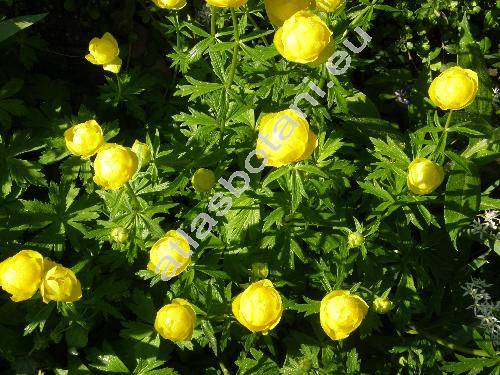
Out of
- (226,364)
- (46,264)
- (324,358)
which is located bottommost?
(226,364)

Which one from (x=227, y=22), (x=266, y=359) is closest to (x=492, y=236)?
(x=266, y=359)

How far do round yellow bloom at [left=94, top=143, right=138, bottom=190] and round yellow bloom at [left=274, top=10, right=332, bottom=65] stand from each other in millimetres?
530

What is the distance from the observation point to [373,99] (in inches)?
123

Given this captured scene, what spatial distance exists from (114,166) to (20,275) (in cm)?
41

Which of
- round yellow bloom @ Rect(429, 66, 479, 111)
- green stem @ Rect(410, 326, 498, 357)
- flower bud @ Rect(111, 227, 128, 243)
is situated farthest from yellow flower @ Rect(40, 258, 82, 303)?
green stem @ Rect(410, 326, 498, 357)

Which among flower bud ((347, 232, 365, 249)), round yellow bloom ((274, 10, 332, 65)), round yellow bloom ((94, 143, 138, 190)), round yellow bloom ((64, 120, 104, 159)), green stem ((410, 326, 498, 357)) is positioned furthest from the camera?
green stem ((410, 326, 498, 357))

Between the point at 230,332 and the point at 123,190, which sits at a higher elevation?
the point at 123,190

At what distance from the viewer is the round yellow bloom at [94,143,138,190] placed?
5.72ft

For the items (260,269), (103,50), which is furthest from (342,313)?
(103,50)

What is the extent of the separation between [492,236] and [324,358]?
0.89 meters

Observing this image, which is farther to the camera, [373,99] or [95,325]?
[373,99]

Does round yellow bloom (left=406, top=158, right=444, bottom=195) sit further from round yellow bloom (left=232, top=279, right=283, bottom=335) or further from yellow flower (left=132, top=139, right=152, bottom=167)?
yellow flower (left=132, top=139, right=152, bottom=167)

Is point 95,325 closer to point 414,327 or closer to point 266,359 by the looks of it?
point 266,359

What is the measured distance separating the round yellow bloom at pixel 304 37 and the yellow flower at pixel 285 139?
0.52ft
